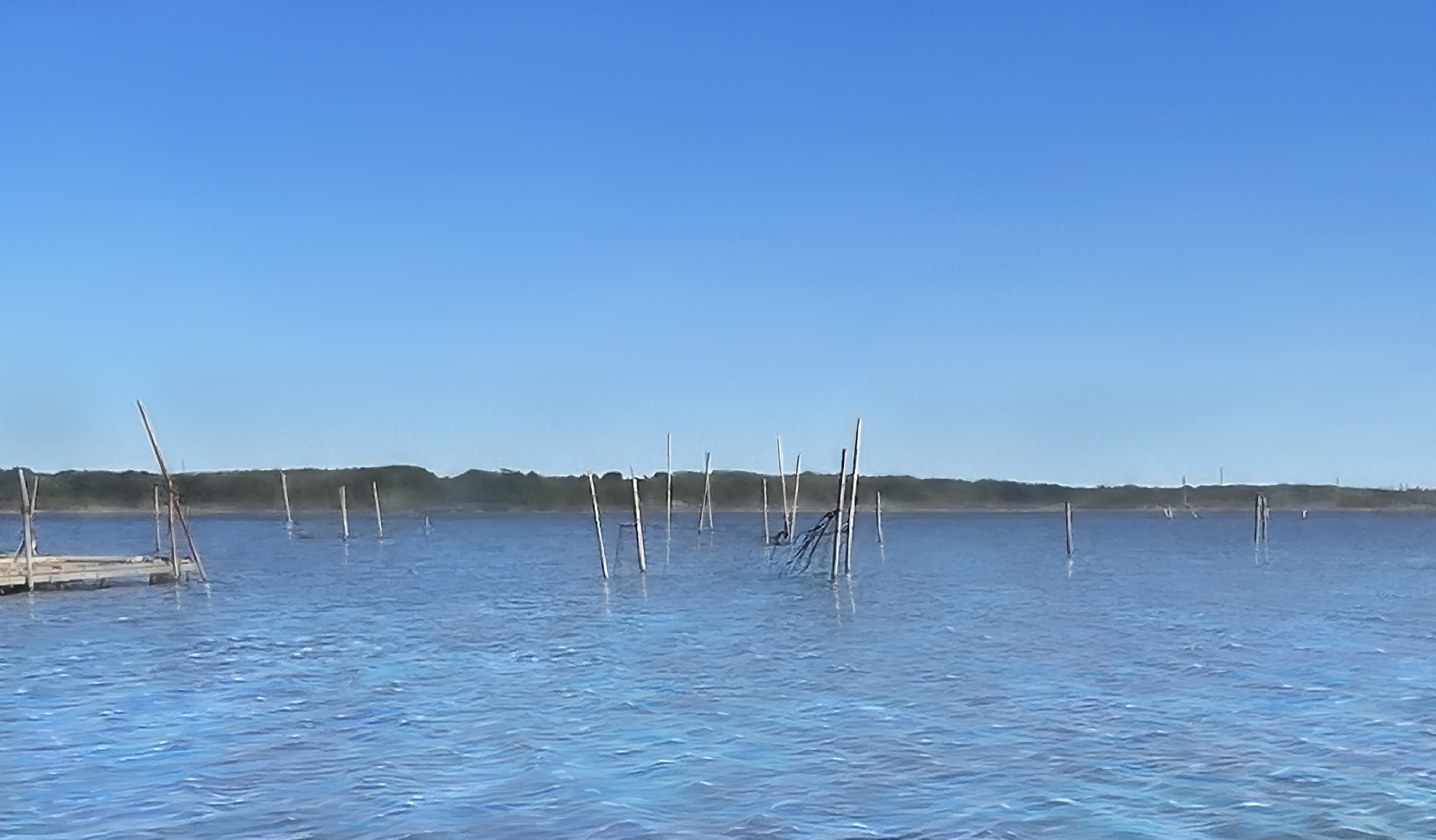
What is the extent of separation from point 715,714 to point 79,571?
1331 inches

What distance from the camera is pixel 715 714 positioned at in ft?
65.1

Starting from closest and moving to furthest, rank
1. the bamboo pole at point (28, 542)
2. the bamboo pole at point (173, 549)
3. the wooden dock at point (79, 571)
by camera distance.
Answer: the bamboo pole at point (28, 542), the wooden dock at point (79, 571), the bamboo pole at point (173, 549)

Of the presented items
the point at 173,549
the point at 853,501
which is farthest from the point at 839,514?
the point at 173,549

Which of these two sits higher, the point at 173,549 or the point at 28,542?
the point at 28,542

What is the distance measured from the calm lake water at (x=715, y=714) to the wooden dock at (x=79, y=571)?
903 mm

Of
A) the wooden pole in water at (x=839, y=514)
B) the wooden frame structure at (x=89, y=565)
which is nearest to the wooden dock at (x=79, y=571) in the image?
the wooden frame structure at (x=89, y=565)

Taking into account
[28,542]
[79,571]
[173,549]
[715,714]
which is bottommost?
[715,714]

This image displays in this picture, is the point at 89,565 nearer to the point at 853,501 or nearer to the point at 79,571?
the point at 79,571

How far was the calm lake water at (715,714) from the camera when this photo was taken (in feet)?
45.8

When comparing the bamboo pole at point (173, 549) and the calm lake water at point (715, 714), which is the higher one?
the bamboo pole at point (173, 549)

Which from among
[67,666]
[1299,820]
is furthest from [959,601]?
[1299,820]

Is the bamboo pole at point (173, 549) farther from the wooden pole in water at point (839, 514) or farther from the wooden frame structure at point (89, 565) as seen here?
the wooden pole in water at point (839, 514)

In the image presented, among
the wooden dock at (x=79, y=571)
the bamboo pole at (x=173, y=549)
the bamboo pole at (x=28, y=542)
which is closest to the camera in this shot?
the bamboo pole at (x=28, y=542)

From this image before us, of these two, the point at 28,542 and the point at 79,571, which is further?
the point at 79,571
